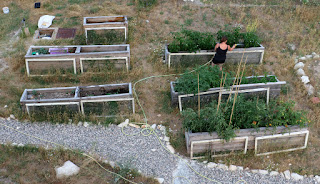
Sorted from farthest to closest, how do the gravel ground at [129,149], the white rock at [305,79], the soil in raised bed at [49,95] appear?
the white rock at [305,79] → the soil in raised bed at [49,95] → the gravel ground at [129,149]

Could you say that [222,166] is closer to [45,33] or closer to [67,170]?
[67,170]

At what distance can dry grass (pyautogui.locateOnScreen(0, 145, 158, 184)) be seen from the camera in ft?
19.9

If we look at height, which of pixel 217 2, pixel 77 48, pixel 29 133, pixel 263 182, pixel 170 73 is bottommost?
pixel 263 182

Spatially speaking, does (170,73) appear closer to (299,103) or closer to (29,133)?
(299,103)

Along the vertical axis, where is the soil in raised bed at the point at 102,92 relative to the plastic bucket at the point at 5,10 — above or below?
below

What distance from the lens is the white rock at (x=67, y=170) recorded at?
6.08 metres

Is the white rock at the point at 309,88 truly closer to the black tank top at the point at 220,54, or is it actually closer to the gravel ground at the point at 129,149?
the black tank top at the point at 220,54

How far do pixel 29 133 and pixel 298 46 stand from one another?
8.85 m

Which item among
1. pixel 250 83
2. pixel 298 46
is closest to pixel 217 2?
pixel 298 46

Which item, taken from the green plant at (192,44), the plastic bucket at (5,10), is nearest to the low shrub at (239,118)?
the green plant at (192,44)

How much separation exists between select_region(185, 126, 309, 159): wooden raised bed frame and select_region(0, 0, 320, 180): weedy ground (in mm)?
282

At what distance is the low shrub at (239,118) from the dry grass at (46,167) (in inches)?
61.1

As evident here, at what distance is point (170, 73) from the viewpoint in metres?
9.36

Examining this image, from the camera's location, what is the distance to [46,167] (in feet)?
20.6
